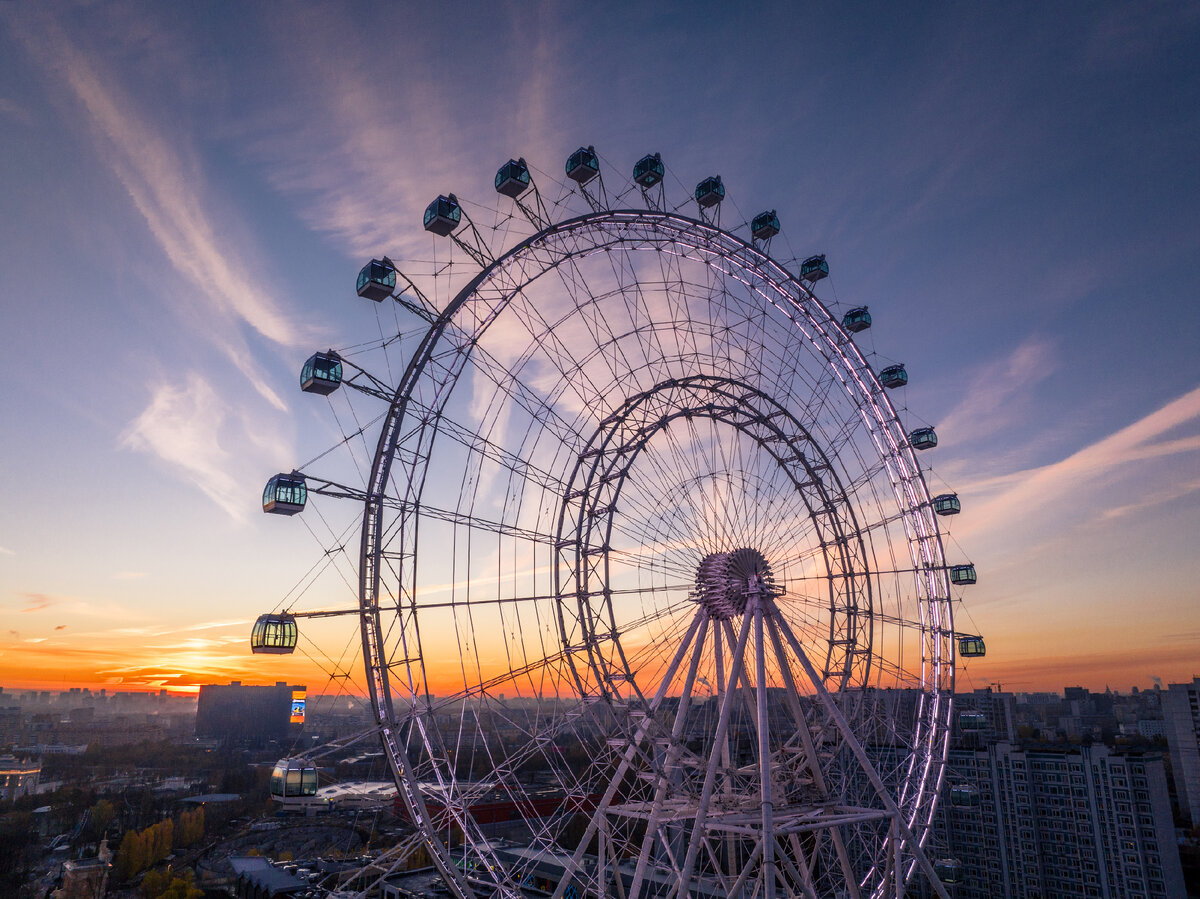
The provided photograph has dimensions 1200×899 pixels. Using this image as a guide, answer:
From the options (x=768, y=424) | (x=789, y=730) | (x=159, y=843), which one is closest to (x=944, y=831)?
(x=789, y=730)

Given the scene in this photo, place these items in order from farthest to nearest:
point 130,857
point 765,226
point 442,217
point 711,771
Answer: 1. point 130,857
2. point 765,226
3. point 442,217
4. point 711,771

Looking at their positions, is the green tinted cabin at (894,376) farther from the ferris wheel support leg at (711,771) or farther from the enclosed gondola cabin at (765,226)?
the ferris wheel support leg at (711,771)

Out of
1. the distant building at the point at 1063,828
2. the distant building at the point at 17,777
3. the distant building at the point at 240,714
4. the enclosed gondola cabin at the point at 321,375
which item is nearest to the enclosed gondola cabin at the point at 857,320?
the enclosed gondola cabin at the point at 321,375

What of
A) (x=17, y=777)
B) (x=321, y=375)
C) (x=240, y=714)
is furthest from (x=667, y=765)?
(x=240, y=714)

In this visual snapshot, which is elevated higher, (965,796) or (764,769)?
(764,769)

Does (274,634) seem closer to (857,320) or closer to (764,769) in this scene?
(764,769)

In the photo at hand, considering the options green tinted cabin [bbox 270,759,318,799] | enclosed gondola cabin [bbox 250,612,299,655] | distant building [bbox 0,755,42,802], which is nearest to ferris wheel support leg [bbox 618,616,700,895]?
green tinted cabin [bbox 270,759,318,799]

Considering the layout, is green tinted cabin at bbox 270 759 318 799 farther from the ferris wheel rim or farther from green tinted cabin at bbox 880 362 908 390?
green tinted cabin at bbox 880 362 908 390
